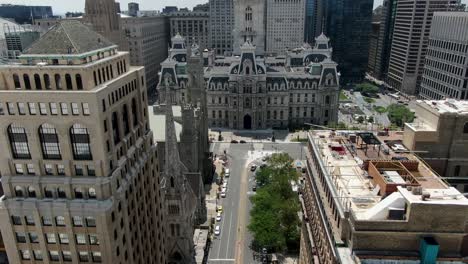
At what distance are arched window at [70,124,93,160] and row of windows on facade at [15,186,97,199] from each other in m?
4.34

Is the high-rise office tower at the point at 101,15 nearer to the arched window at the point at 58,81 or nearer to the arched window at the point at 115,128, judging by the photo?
the arched window at the point at 115,128

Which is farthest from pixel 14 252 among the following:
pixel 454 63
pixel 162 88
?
pixel 454 63

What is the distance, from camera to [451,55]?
18212 cm

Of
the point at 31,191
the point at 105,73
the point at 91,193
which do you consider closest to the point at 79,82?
the point at 105,73

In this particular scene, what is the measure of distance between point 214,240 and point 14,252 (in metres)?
62.5

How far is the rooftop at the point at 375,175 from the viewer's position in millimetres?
45469

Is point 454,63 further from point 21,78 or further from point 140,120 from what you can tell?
point 21,78

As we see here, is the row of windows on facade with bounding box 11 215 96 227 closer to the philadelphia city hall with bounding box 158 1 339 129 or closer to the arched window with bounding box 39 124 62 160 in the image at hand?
the arched window with bounding box 39 124 62 160

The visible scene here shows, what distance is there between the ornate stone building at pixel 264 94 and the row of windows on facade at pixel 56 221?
142 metres

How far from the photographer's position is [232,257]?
322ft

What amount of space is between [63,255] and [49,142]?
52.6 ft

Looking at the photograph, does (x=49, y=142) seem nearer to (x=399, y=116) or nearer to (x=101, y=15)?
(x=101, y=15)

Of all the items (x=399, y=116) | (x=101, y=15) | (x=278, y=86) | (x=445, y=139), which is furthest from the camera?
(x=278, y=86)

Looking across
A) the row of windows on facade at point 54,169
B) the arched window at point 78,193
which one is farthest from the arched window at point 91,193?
the row of windows on facade at point 54,169
